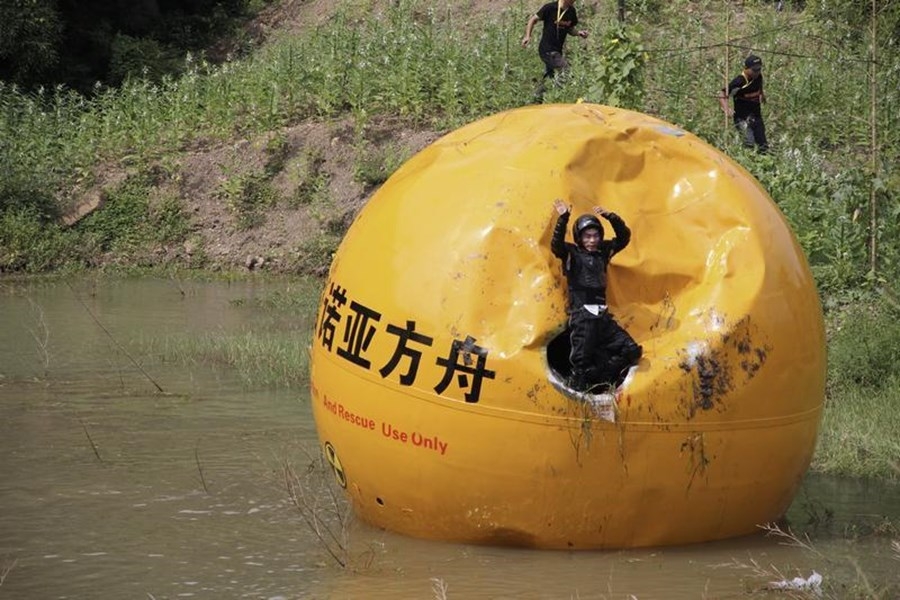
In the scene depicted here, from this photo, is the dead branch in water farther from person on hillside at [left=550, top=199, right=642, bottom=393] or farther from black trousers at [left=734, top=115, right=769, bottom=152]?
black trousers at [left=734, top=115, right=769, bottom=152]

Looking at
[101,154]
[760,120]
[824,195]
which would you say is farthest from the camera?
[101,154]

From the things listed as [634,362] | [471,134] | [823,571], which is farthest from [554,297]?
[823,571]

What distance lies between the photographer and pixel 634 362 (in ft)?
22.5

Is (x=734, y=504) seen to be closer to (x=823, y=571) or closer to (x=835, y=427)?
(x=823, y=571)

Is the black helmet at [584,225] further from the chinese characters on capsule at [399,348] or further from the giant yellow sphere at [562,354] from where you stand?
the chinese characters on capsule at [399,348]

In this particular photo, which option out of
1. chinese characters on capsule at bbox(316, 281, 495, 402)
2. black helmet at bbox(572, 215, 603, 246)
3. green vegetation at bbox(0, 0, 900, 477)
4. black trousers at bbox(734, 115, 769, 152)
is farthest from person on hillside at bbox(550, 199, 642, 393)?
black trousers at bbox(734, 115, 769, 152)

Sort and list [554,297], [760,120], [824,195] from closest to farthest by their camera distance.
→ [554,297] < [824,195] < [760,120]

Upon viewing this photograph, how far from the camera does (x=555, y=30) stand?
17.7 meters

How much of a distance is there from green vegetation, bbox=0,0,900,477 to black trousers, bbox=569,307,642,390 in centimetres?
690

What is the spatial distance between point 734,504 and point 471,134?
2298 mm

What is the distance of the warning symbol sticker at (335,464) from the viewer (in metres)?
7.47

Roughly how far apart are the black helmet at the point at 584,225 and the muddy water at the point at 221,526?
4.98ft

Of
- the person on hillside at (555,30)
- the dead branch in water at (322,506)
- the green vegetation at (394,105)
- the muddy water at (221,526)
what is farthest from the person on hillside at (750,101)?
the dead branch in water at (322,506)

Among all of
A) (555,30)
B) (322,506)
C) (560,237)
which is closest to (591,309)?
(560,237)
